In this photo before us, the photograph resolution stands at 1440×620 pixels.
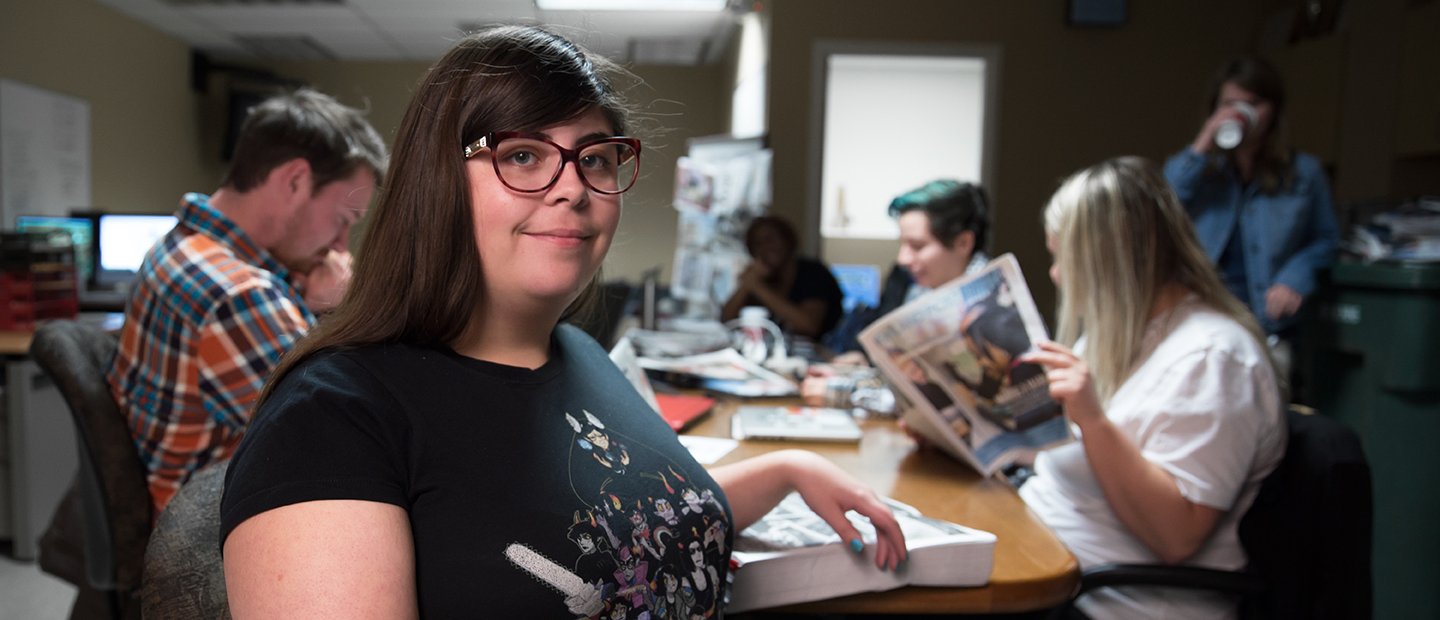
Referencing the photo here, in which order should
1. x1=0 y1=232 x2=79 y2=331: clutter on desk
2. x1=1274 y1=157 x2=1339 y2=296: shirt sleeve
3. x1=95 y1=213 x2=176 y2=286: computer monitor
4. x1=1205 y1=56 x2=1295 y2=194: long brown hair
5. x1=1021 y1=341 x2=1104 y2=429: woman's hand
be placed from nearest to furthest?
x1=1021 y1=341 x2=1104 y2=429: woman's hand, x1=1205 y1=56 x2=1295 y2=194: long brown hair, x1=1274 y1=157 x2=1339 y2=296: shirt sleeve, x1=0 y1=232 x2=79 y2=331: clutter on desk, x1=95 y1=213 x2=176 y2=286: computer monitor

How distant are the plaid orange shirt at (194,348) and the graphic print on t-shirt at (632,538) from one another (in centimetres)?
84

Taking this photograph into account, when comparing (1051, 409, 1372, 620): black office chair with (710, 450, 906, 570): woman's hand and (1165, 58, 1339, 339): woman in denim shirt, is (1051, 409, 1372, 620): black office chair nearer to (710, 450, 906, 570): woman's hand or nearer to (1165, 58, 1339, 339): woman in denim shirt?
(710, 450, 906, 570): woman's hand

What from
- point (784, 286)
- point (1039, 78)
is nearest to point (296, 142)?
point (784, 286)

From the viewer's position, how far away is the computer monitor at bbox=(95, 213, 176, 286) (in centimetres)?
490

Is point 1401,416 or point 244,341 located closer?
point 244,341

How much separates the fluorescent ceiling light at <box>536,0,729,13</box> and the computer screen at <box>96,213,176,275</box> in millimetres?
2316

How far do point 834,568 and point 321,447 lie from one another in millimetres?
575

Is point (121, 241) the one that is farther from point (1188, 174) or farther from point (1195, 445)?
point (1195, 445)

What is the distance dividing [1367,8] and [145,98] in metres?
7.34

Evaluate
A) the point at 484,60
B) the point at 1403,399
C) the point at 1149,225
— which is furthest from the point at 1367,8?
the point at 484,60

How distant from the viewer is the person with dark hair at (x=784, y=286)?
14.6ft

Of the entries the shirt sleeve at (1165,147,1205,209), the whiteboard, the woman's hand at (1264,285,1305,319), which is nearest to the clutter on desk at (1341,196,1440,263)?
the woman's hand at (1264,285,1305,319)

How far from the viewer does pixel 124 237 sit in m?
4.96

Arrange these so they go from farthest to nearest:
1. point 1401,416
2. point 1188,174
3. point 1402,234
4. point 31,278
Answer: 1. point 31,278
2. point 1188,174
3. point 1402,234
4. point 1401,416
